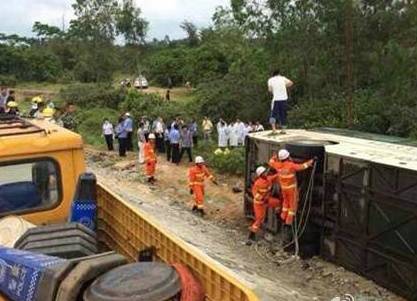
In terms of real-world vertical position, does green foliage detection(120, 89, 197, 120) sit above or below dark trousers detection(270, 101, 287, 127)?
below

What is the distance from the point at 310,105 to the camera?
25719 mm

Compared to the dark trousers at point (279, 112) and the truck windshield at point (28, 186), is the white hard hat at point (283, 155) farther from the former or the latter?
the truck windshield at point (28, 186)

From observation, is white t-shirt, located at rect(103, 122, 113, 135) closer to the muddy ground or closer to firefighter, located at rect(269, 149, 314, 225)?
the muddy ground

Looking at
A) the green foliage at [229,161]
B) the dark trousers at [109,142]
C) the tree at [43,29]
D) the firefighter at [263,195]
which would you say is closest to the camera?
the firefighter at [263,195]

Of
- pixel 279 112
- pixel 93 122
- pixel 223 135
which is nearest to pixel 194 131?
pixel 223 135

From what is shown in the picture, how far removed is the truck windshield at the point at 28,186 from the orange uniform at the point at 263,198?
694cm

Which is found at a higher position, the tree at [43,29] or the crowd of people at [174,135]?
the tree at [43,29]

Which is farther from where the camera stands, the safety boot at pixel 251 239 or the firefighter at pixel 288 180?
the safety boot at pixel 251 239

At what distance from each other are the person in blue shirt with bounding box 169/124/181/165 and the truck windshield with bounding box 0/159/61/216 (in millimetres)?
16056

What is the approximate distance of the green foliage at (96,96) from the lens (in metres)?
38.3

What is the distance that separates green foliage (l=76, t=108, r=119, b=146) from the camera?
94.3 feet

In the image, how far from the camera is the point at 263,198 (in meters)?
12.8

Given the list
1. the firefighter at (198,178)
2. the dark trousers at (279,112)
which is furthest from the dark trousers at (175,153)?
the dark trousers at (279,112)

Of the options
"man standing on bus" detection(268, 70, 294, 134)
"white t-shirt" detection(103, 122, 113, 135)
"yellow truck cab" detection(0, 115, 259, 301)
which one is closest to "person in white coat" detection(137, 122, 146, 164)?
"white t-shirt" detection(103, 122, 113, 135)
